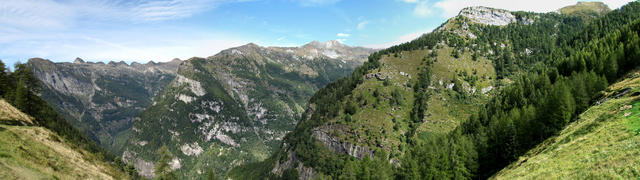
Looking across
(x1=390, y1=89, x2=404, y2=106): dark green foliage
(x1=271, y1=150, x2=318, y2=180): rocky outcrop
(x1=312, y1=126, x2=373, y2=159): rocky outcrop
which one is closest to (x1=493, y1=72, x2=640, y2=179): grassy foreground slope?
(x1=312, y1=126, x2=373, y2=159): rocky outcrop

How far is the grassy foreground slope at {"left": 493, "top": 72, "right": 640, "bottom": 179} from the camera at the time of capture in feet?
104

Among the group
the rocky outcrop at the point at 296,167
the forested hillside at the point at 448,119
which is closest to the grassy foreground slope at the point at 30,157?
the forested hillside at the point at 448,119

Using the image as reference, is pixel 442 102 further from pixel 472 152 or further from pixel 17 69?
pixel 17 69

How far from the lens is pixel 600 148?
39.2 metres

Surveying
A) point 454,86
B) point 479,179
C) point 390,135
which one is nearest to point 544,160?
point 479,179

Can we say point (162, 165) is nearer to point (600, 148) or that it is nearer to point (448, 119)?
point (600, 148)

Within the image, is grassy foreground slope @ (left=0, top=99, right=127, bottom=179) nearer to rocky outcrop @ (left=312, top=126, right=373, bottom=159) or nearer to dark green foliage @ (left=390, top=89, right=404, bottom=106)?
rocky outcrop @ (left=312, top=126, right=373, bottom=159)

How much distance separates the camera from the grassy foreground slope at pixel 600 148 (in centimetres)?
3177

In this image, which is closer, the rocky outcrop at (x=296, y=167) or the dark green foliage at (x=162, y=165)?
the dark green foliage at (x=162, y=165)

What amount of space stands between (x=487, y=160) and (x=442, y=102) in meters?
110

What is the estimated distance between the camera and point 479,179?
7388 cm

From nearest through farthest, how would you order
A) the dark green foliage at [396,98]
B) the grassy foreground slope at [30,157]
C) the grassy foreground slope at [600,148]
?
the grassy foreground slope at [600,148], the grassy foreground slope at [30,157], the dark green foliage at [396,98]

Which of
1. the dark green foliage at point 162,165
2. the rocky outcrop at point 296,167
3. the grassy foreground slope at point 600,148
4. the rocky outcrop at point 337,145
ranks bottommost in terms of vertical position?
the rocky outcrop at point 296,167

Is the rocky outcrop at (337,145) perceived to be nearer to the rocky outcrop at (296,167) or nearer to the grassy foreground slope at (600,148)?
the rocky outcrop at (296,167)
